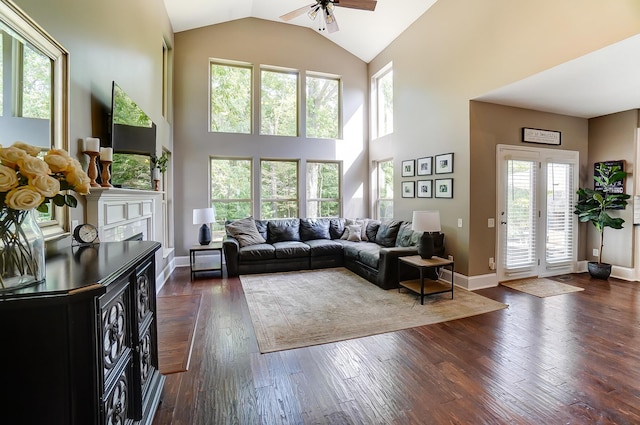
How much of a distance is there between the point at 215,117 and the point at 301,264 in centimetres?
354

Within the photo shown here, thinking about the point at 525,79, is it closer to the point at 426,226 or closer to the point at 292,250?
the point at 426,226

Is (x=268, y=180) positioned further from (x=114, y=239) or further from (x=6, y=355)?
(x=6, y=355)

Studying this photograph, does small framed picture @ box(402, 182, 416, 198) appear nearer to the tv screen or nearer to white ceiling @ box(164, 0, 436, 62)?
white ceiling @ box(164, 0, 436, 62)

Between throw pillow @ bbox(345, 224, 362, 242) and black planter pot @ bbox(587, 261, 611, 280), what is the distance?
3909 millimetres

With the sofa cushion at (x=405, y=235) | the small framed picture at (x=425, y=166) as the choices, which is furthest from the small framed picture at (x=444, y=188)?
the sofa cushion at (x=405, y=235)

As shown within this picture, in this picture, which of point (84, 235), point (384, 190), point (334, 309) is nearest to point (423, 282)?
point (334, 309)

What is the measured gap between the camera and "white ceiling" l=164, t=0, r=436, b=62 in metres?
5.11

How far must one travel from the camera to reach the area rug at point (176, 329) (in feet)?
8.02

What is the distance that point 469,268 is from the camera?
439 cm

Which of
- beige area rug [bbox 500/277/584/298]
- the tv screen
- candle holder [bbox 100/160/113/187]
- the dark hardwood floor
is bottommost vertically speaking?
the dark hardwood floor

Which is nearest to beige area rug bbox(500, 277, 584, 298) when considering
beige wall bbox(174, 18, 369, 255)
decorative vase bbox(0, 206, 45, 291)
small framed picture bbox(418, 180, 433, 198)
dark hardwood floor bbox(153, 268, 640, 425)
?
dark hardwood floor bbox(153, 268, 640, 425)

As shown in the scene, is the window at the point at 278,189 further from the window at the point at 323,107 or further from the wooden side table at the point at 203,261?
the wooden side table at the point at 203,261

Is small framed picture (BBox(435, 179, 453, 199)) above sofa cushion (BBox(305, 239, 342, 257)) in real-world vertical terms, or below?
above

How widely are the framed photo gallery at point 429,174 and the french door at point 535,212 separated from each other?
724 millimetres
